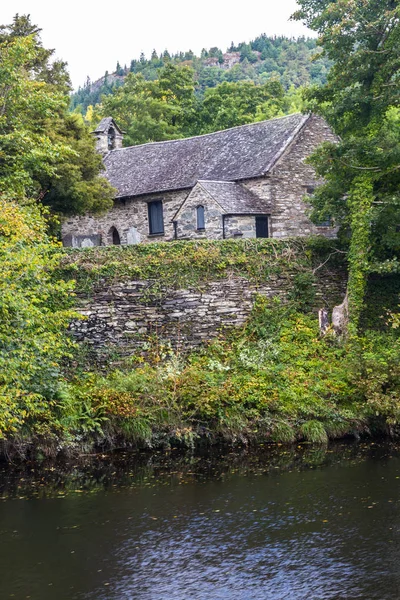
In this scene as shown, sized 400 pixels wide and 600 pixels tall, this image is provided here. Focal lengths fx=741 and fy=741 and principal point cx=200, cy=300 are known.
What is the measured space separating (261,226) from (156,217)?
6.69 meters

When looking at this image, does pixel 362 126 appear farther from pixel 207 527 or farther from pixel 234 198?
pixel 207 527

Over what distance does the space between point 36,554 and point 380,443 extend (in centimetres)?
1096

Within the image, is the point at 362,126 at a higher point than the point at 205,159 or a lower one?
lower

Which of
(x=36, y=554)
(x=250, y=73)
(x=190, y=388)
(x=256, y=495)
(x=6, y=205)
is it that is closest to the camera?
(x=36, y=554)

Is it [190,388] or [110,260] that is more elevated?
[110,260]

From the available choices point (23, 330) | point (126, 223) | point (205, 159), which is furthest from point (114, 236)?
point (23, 330)

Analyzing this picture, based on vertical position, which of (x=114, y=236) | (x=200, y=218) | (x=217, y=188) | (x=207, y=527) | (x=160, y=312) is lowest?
(x=207, y=527)

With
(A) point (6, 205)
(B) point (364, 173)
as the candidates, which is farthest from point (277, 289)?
(A) point (6, 205)

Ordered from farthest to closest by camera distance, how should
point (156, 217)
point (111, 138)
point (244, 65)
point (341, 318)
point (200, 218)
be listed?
1. point (244, 65)
2. point (111, 138)
3. point (156, 217)
4. point (200, 218)
5. point (341, 318)

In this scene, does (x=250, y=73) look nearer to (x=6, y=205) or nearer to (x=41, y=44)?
(x=41, y=44)

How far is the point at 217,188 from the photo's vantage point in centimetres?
3403

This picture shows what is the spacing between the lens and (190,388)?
21656 millimetres

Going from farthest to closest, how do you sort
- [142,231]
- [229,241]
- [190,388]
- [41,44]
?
[142,231]
[41,44]
[229,241]
[190,388]

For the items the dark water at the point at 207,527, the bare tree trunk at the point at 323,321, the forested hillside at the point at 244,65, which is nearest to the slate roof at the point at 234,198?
the bare tree trunk at the point at 323,321
